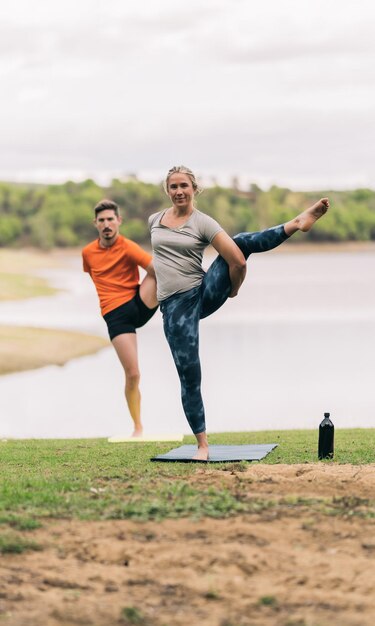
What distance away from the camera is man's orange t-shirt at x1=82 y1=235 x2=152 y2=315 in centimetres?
1184

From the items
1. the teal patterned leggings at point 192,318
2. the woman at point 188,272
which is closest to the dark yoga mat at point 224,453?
the woman at point 188,272

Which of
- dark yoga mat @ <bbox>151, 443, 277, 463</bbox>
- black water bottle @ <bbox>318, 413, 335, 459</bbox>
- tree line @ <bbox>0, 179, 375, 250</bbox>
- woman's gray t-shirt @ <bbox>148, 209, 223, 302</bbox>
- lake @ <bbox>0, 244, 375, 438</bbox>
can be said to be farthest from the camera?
tree line @ <bbox>0, 179, 375, 250</bbox>

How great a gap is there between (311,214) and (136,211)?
110m

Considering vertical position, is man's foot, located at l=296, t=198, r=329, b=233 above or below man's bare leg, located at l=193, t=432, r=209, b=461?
above

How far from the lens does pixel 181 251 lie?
8906mm

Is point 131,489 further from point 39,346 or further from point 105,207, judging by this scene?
point 39,346

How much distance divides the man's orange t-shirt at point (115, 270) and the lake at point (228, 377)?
19.8 ft

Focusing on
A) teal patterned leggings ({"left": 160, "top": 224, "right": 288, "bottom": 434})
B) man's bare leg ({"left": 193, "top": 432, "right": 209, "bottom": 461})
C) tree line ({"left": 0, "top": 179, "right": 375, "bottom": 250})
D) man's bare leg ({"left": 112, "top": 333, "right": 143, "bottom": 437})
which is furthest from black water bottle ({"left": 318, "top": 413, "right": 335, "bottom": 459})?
tree line ({"left": 0, "top": 179, "right": 375, "bottom": 250})

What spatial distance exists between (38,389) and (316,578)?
20.1 m

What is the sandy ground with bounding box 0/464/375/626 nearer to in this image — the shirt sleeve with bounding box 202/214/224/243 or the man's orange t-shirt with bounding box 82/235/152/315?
the shirt sleeve with bounding box 202/214/224/243

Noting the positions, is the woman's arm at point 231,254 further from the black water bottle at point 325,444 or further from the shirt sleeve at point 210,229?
the black water bottle at point 325,444

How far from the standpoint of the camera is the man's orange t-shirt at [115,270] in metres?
11.8

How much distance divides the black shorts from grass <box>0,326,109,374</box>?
699 inches

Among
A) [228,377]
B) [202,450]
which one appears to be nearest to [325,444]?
[202,450]
